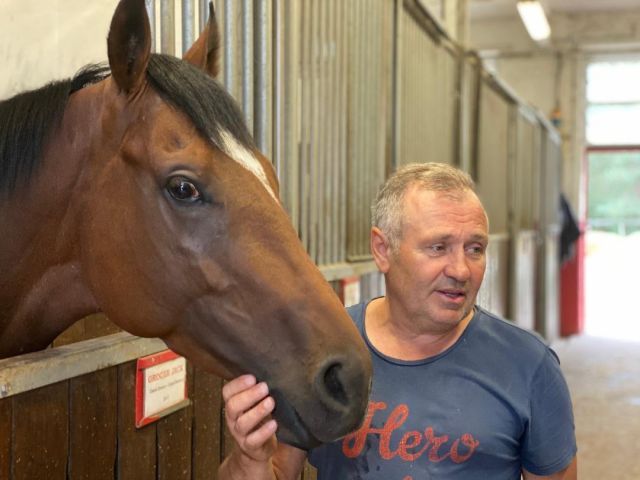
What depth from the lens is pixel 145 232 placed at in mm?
1037

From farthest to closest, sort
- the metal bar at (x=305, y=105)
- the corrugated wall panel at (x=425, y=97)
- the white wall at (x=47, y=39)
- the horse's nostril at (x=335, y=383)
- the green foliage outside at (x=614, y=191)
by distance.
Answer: the green foliage outside at (x=614, y=191)
the corrugated wall panel at (x=425, y=97)
the metal bar at (x=305, y=105)
the white wall at (x=47, y=39)
the horse's nostril at (x=335, y=383)

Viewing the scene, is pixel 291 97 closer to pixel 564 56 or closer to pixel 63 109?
pixel 63 109

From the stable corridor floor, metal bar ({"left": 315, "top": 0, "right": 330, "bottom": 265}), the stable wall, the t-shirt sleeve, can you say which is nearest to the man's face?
the t-shirt sleeve

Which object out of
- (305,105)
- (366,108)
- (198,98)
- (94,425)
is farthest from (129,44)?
(366,108)

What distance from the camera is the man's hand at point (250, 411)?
0.96 metres

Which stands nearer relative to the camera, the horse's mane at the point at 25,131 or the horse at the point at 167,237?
the horse at the point at 167,237

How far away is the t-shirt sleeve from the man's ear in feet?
1.05

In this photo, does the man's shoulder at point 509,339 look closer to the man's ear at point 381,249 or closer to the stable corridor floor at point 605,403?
the man's ear at point 381,249

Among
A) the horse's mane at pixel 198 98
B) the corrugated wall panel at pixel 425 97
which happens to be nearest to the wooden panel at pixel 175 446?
the horse's mane at pixel 198 98

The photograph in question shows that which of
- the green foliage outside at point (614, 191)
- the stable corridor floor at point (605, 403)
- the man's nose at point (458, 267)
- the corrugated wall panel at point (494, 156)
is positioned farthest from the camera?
the green foliage outside at point (614, 191)

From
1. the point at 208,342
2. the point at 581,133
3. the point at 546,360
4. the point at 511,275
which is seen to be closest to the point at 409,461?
the point at 546,360

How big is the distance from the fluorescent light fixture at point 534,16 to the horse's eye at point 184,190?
5.12 meters

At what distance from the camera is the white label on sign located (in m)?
1.44

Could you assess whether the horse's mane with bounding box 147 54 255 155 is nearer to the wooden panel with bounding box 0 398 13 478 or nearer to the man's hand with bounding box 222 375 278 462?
the man's hand with bounding box 222 375 278 462
